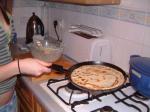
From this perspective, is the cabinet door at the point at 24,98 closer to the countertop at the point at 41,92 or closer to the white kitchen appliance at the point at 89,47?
the countertop at the point at 41,92

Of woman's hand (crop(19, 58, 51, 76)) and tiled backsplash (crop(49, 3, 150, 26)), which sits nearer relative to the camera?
woman's hand (crop(19, 58, 51, 76))

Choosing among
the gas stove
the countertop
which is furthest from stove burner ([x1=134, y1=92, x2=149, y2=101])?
the countertop

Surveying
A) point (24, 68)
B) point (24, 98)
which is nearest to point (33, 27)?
point (24, 98)

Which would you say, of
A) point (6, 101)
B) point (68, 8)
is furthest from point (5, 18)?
point (68, 8)

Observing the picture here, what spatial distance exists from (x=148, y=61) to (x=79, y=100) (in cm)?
37

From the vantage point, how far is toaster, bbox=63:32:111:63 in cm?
130

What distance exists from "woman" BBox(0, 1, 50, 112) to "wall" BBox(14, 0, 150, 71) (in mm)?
521

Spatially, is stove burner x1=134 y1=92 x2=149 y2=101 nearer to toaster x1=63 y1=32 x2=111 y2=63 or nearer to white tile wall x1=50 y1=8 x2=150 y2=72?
white tile wall x1=50 y1=8 x2=150 y2=72

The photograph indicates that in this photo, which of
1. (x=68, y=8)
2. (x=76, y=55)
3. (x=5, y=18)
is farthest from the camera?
(x=68, y=8)

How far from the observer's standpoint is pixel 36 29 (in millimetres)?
1872

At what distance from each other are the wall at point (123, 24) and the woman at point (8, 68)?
1.71 feet

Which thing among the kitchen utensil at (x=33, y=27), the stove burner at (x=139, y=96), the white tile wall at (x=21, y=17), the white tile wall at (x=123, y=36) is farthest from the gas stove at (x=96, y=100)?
the white tile wall at (x=21, y=17)

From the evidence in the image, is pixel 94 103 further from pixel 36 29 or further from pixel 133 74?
pixel 36 29

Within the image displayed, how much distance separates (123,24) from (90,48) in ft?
0.80
